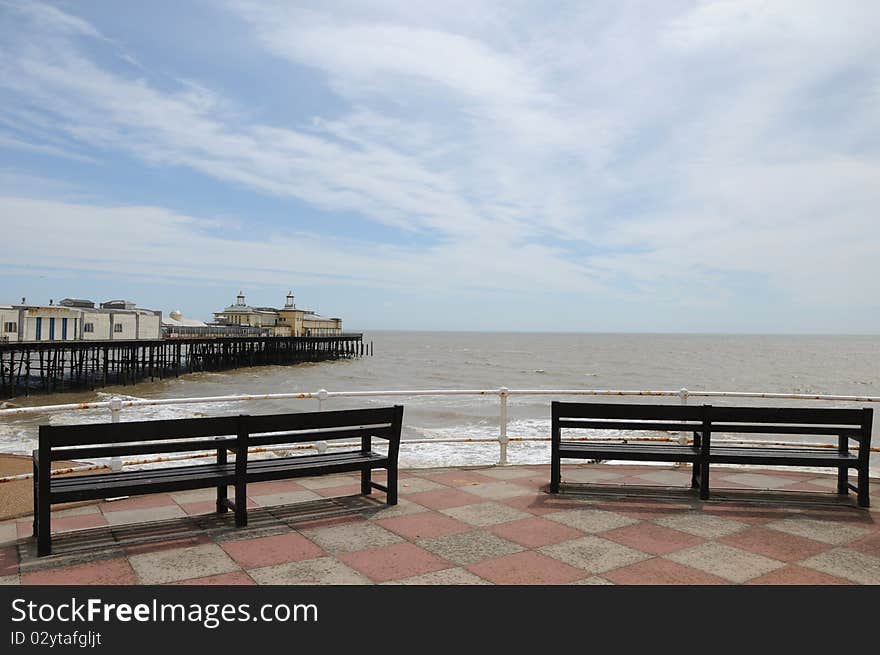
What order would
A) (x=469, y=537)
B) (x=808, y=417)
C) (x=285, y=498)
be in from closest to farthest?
(x=469, y=537) < (x=808, y=417) < (x=285, y=498)

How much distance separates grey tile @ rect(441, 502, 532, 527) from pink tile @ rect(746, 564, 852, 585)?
1.89 m

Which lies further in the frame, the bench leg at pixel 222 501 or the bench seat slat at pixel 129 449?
the bench leg at pixel 222 501

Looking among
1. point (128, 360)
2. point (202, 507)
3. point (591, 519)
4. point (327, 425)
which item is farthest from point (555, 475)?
point (128, 360)

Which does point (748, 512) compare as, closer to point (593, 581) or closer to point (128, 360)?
point (593, 581)

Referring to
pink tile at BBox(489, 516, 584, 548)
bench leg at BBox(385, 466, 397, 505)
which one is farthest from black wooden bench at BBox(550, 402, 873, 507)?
bench leg at BBox(385, 466, 397, 505)

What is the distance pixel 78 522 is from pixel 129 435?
3.98ft

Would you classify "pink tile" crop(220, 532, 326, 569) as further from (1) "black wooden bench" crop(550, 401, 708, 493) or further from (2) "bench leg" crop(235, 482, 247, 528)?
(1) "black wooden bench" crop(550, 401, 708, 493)

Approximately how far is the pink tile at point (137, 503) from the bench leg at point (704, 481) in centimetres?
473

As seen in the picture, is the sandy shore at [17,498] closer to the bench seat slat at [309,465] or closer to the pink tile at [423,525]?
the bench seat slat at [309,465]

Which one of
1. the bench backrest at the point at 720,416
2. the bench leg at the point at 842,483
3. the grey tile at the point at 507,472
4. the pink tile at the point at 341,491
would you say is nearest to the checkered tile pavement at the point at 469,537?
the pink tile at the point at 341,491

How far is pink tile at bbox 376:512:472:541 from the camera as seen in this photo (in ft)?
16.8

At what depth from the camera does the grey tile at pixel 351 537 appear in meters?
4.78

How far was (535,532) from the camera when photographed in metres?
5.15
